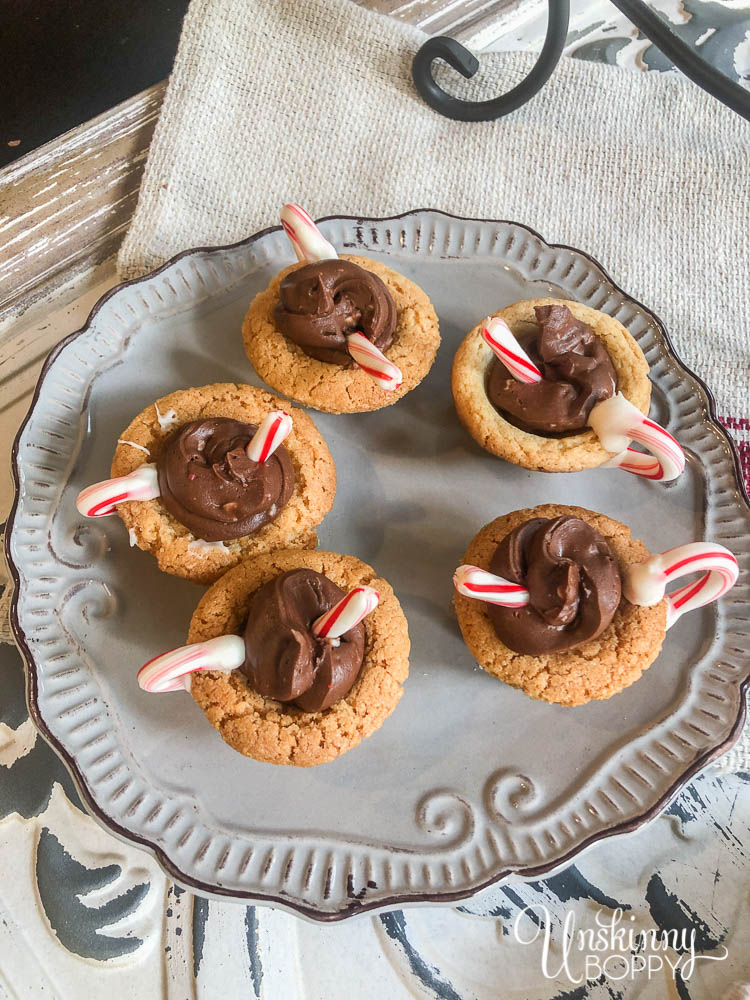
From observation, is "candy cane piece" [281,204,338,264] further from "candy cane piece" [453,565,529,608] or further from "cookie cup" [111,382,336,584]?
"candy cane piece" [453,565,529,608]

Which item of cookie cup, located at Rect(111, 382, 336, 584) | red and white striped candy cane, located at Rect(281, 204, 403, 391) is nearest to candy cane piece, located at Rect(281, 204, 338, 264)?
red and white striped candy cane, located at Rect(281, 204, 403, 391)

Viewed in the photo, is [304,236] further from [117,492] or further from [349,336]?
[117,492]

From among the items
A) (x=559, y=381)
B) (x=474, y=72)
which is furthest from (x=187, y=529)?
(x=474, y=72)

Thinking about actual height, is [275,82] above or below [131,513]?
above

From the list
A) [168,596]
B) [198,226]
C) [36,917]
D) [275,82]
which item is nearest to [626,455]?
[168,596]

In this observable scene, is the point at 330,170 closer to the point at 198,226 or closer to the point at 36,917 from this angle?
the point at 198,226

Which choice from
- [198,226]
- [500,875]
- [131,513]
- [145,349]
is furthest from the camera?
[198,226]
